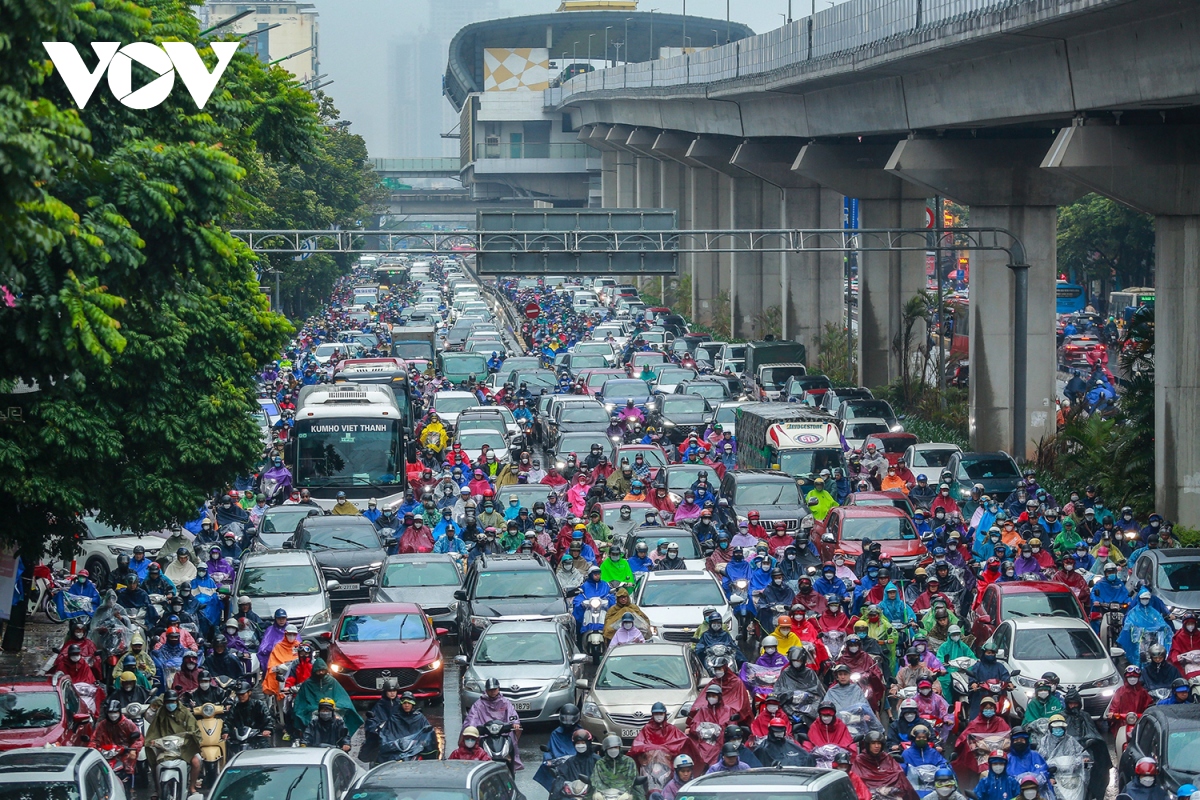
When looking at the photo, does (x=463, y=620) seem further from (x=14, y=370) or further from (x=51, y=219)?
(x=51, y=219)

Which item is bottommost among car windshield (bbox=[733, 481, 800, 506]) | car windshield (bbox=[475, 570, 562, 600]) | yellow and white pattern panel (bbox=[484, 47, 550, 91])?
car windshield (bbox=[475, 570, 562, 600])

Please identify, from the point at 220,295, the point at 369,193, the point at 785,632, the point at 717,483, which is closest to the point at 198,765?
the point at 785,632

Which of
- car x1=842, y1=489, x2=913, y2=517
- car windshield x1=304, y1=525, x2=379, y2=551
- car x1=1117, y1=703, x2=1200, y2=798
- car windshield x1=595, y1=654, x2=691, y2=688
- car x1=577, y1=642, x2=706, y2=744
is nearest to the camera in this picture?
car x1=1117, y1=703, x2=1200, y2=798

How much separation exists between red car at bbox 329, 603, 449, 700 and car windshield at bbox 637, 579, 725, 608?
9.25ft

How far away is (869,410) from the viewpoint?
139ft

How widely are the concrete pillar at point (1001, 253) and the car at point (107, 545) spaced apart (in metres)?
19.0

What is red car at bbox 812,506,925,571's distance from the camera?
85.6 ft

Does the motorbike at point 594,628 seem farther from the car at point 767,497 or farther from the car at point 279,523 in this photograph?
the car at point 767,497

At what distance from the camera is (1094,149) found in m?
31.8

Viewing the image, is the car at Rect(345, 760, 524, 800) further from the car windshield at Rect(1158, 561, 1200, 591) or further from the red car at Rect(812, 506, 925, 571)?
the red car at Rect(812, 506, 925, 571)

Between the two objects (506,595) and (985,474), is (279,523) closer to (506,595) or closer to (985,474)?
(506,595)

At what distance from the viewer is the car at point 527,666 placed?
19.6 metres

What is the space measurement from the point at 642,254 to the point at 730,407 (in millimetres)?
5349

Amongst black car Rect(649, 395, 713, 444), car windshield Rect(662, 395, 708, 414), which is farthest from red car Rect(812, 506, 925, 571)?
car windshield Rect(662, 395, 708, 414)
